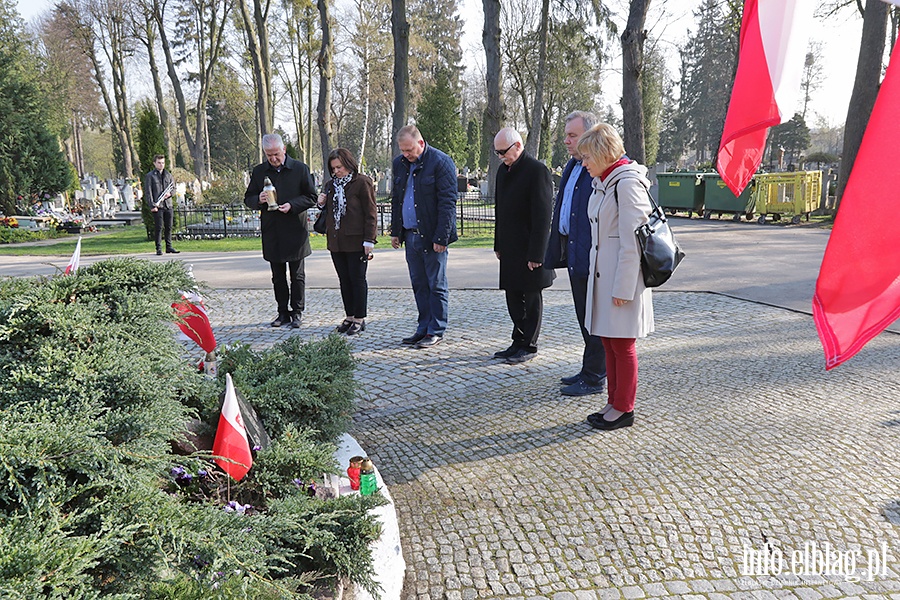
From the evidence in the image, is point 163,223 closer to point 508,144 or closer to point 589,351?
point 508,144

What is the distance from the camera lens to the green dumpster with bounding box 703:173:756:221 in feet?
63.7

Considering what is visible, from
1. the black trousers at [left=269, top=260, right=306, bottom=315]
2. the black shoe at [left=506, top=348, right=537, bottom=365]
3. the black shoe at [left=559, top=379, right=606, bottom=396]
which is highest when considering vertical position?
the black trousers at [left=269, top=260, right=306, bottom=315]

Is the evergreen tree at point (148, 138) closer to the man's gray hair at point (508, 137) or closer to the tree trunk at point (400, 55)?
the tree trunk at point (400, 55)

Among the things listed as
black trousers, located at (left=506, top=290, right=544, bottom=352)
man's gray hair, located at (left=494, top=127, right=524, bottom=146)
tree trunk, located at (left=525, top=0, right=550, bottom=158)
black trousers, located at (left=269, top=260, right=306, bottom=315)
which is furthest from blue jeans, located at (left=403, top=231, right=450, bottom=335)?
tree trunk, located at (left=525, top=0, right=550, bottom=158)

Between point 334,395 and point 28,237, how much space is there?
17588 mm

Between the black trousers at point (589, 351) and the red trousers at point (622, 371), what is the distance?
0.60 meters

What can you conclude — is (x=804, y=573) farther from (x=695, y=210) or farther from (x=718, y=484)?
(x=695, y=210)

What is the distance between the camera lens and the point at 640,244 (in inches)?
150

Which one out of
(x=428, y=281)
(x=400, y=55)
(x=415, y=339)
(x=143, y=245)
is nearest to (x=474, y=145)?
(x=400, y=55)

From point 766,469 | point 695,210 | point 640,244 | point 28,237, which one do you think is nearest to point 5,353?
point 640,244

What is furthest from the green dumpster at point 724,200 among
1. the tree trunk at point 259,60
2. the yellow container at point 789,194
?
the tree trunk at point 259,60

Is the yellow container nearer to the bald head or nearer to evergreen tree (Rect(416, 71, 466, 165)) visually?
the bald head

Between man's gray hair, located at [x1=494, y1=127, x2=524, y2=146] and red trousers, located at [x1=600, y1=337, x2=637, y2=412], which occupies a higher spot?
man's gray hair, located at [x1=494, y1=127, x2=524, y2=146]

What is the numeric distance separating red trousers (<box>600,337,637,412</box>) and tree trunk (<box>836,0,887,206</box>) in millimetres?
14815
